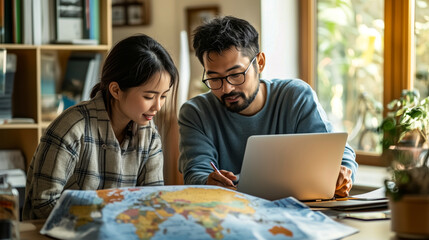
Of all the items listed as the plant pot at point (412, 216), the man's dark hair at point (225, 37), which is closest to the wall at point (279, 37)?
the man's dark hair at point (225, 37)

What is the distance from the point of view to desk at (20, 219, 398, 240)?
1.31 m

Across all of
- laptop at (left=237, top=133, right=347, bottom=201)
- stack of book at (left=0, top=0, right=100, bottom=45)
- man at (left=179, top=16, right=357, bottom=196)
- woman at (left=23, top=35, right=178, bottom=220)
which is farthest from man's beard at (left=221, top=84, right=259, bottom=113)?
stack of book at (left=0, top=0, right=100, bottom=45)

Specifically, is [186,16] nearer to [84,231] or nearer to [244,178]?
[244,178]

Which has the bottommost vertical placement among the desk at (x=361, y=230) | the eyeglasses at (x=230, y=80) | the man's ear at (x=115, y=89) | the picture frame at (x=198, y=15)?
the desk at (x=361, y=230)

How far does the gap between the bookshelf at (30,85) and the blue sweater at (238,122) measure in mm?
1148

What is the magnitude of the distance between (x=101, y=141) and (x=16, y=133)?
148 cm

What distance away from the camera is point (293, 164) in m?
1.61

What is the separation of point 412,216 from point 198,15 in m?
2.87

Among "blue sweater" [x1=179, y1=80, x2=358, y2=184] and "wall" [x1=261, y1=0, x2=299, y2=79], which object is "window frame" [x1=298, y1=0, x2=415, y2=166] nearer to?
"wall" [x1=261, y1=0, x2=299, y2=79]

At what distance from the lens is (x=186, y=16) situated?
13.1ft

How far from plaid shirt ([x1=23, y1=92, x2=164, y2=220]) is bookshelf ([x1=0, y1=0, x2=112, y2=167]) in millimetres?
1232

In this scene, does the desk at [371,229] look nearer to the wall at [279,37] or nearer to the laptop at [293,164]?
the laptop at [293,164]

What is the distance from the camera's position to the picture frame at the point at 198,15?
3785 mm

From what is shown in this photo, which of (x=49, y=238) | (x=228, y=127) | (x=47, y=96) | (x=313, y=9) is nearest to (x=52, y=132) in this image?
(x=49, y=238)
